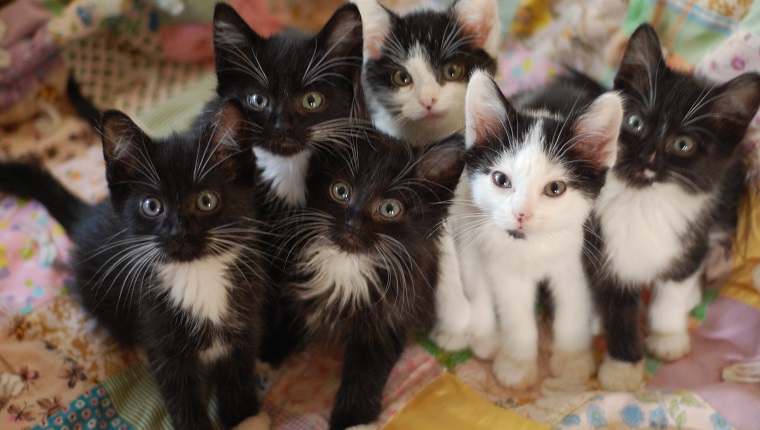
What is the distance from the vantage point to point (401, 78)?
71.6 inches

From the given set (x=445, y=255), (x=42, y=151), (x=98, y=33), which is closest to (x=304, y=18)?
(x=98, y=33)

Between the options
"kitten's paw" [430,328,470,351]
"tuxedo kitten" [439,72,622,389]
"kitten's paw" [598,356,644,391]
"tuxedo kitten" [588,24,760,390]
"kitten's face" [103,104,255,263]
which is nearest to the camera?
"kitten's face" [103,104,255,263]

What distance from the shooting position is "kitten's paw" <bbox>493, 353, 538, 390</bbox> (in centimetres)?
177

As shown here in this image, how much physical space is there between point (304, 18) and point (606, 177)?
154 centimetres

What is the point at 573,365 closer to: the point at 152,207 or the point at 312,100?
the point at 312,100

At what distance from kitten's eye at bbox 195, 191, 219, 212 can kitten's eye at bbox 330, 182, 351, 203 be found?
0.88 ft

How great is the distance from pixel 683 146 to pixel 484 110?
1.66 ft

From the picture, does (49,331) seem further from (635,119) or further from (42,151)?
(635,119)

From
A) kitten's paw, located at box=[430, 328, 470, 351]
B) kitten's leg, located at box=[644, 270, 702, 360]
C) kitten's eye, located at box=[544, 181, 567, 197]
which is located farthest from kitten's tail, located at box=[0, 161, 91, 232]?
kitten's leg, located at box=[644, 270, 702, 360]

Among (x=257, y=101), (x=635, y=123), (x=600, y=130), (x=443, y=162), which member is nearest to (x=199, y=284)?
(x=257, y=101)

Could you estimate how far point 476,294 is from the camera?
1.85m

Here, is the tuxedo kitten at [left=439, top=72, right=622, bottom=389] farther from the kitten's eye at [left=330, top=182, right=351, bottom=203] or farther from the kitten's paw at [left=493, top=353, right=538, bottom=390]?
the kitten's eye at [left=330, top=182, right=351, bottom=203]

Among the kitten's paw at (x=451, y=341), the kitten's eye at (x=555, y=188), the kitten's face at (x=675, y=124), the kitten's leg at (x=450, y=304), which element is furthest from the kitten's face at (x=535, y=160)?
the kitten's paw at (x=451, y=341)

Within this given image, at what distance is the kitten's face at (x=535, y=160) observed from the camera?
4.76ft
